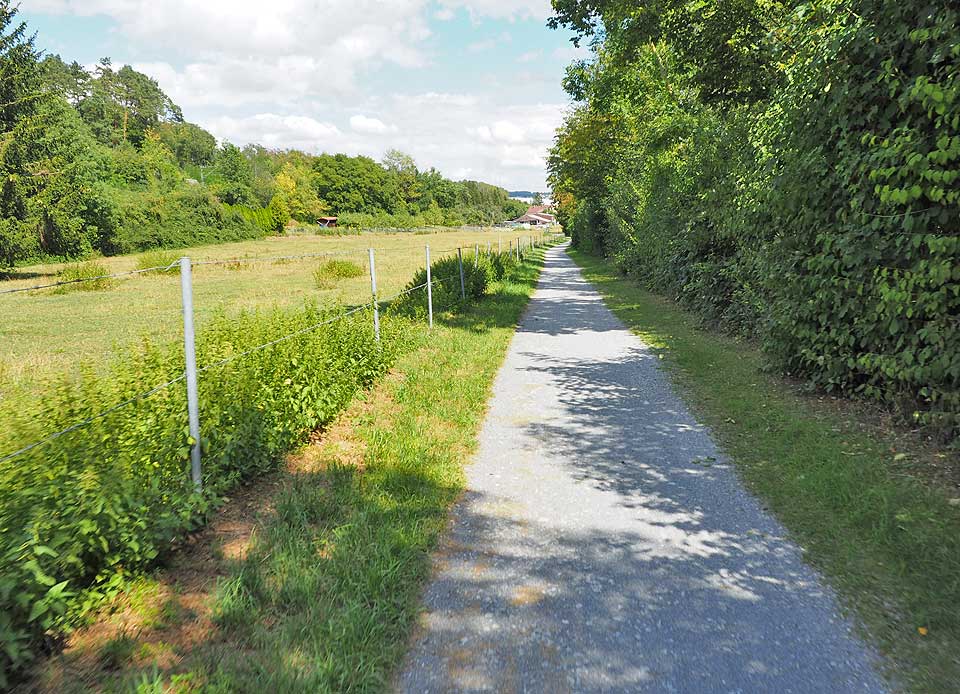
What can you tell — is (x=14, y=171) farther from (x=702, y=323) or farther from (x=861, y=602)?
(x=861, y=602)

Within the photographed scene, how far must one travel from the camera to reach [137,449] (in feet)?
10.4

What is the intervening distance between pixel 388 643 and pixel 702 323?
10.7 metres

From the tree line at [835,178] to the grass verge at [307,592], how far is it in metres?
3.70

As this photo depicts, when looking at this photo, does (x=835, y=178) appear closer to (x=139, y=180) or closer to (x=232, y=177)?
(x=139, y=180)

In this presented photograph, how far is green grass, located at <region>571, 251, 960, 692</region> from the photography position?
109 inches

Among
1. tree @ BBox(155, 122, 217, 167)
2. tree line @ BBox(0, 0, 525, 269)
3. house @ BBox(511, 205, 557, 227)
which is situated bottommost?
house @ BBox(511, 205, 557, 227)

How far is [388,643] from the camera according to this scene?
2.71 m

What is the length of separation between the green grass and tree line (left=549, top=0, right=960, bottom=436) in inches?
16.4

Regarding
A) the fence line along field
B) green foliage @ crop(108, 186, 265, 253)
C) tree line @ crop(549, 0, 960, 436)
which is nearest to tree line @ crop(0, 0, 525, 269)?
green foliage @ crop(108, 186, 265, 253)

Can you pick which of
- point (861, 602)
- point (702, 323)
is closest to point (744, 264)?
point (702, 323)

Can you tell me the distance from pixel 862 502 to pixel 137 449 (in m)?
4.45

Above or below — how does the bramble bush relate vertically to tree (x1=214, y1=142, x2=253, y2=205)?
below

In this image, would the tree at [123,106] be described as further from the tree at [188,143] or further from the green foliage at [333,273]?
the green foliage at [333,273]

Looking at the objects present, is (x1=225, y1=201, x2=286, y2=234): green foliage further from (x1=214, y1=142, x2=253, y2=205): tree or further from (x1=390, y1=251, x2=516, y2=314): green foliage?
(x1=390, y1=251, x2=516, y2=314): green foliage
